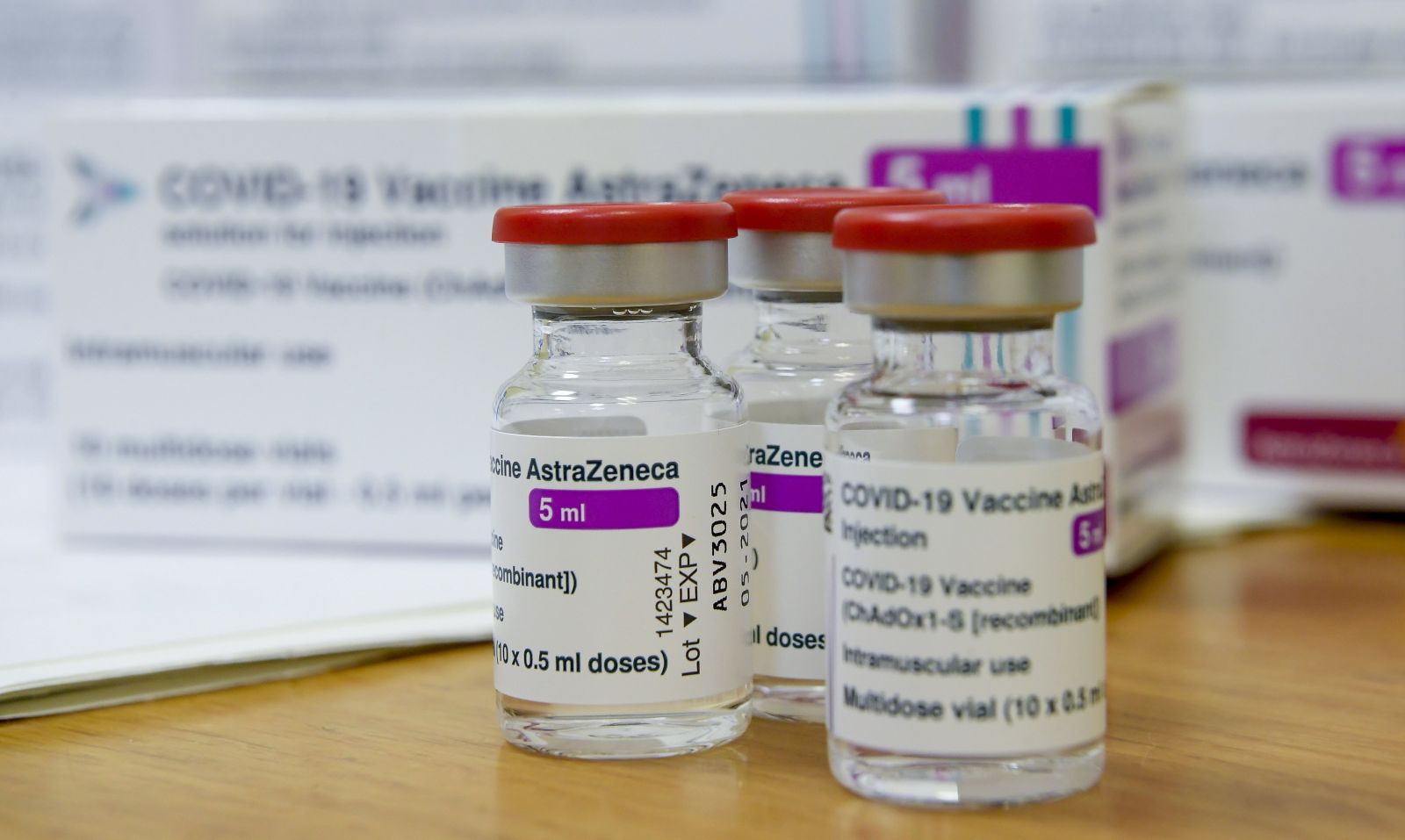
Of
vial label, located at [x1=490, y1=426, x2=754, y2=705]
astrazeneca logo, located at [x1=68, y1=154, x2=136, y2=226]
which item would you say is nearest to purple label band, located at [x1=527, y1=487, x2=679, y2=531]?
vial label, located at [x1=490, y1=426, x2=754, y2=705]

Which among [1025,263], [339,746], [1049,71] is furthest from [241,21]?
[1025,263]

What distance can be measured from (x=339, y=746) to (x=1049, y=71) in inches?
23.3

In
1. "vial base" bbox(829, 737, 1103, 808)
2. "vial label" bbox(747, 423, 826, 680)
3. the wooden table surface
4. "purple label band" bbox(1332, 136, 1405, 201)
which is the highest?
"purple label band" bbox(1332, 136, 1405, 201)

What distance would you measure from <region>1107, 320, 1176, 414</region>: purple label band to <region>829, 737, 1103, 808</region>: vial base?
1.00ft

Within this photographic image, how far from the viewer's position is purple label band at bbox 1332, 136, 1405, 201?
2.89 ft

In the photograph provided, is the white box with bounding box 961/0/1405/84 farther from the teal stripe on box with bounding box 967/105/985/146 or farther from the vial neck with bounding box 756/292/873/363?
the vial neck with bounding box 756/292/873/363

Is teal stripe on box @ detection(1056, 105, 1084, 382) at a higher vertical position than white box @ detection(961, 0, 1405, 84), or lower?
lower

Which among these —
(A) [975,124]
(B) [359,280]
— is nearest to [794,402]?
(A) [975,124]

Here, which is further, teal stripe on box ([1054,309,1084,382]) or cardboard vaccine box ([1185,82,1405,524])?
cardboard vaccine box ([1185,82,1405,524])

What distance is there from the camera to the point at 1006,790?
49 cm

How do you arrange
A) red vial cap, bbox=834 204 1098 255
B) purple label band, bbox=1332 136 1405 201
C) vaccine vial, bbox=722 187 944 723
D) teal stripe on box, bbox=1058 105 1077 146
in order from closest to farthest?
red vial cap, bbox=834 204 1098 255
vaccine vial, bbox=722 187 944 723
teal stripe on box, bbox=1058 105 1077 146
purple label band, bbox=1332 136 1405 201

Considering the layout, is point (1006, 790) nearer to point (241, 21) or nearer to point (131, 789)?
point (131, 789)

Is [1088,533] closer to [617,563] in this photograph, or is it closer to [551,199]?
[617,563]

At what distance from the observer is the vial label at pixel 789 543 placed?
1.87 feet
